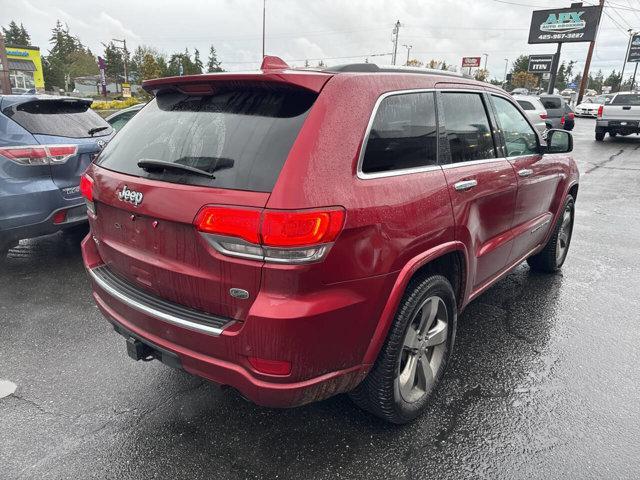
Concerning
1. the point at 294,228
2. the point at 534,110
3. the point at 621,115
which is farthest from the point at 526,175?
the point at 621,115

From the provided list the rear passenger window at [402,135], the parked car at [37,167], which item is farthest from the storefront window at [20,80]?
the rear passenger window at [402,135]

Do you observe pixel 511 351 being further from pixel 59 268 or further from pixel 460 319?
pixel 59 268

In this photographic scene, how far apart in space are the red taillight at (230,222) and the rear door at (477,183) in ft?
3.91

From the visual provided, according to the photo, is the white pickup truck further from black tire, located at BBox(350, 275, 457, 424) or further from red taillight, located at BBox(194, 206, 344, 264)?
red taillight, located at BBox(194, 206, 344, 264)

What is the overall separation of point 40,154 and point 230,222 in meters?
3.21

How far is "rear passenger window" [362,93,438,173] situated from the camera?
83.2 inches

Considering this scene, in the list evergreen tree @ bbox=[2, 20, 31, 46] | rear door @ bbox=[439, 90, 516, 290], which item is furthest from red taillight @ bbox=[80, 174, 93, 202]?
evergreen tree @ bbox=[2, 20, 31, 46]

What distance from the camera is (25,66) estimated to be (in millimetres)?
48625

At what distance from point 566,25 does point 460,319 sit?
4279 cm

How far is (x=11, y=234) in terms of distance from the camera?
157 inches

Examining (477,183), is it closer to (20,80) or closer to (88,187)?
(88,187)

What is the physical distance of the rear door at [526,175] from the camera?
11.0ft

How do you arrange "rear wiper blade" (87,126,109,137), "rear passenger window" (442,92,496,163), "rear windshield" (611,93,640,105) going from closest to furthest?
"rear passenger window" (442,92,496,163), "rear wiper blade" (87,126,109,137), "rear windshield" (611,93,640,105)

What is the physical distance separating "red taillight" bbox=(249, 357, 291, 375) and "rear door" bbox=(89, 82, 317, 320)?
0.69 ft
